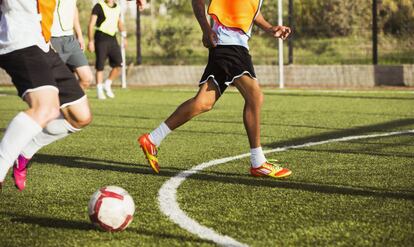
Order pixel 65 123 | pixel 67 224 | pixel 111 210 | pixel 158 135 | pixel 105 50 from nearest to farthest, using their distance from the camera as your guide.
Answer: pixel 111 210, pixel 67 224, pixel 65 123, pixel 158 135, pixel 105 50

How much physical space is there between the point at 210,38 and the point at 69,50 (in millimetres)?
4726

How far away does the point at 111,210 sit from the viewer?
14.2 ft

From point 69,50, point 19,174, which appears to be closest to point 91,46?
point 69,50

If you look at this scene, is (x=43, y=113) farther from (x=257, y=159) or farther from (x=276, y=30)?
(x=276, y=30)

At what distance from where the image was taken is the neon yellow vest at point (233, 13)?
644 cm

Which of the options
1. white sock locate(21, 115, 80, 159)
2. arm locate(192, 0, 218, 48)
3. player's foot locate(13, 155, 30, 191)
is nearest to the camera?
player's foot locate(13, 155, 30, 191)

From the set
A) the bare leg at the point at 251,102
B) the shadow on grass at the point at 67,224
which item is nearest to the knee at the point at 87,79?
the bare leg at the point at 251,102

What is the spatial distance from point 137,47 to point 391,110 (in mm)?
11201

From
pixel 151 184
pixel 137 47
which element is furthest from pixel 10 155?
pixel 137 47

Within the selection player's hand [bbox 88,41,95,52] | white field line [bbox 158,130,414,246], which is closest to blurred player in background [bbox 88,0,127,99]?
player's hand [bbox 88,41,95,52]

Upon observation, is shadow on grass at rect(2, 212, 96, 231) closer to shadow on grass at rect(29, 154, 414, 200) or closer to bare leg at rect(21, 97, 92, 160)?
bare leg at rect(21, 97, 92, 160)

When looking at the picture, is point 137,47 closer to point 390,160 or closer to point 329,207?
point 390,160

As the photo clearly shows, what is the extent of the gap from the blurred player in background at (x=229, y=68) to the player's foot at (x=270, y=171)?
10mm

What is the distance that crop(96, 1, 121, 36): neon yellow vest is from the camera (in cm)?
1598
